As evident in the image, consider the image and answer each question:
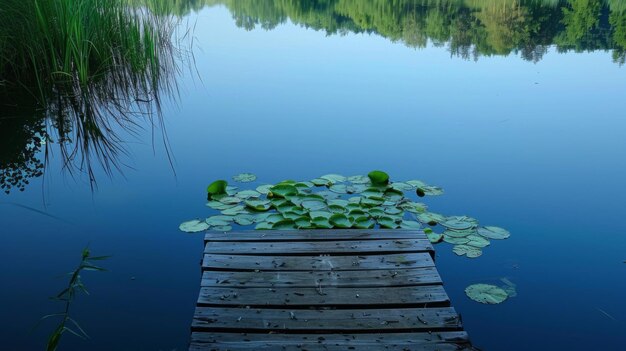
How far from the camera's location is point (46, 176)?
3.70 m

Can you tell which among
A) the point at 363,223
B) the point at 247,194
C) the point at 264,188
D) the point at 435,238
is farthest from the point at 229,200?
the point at 435,238

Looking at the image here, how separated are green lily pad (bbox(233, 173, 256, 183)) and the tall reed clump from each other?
866mm

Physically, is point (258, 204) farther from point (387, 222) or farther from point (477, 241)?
point (477, 241)

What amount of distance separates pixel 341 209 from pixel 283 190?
40 cm

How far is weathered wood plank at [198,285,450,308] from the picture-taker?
2209mm

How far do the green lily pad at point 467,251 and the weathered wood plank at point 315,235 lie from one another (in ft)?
0.84

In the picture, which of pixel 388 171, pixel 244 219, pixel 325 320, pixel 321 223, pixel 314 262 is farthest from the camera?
pixel 388 171

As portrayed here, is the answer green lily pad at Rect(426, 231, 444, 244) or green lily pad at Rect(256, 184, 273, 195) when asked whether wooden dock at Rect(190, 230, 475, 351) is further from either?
green lily pad at Rect(256, 184, 273, 195)

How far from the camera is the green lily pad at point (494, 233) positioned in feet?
9.97

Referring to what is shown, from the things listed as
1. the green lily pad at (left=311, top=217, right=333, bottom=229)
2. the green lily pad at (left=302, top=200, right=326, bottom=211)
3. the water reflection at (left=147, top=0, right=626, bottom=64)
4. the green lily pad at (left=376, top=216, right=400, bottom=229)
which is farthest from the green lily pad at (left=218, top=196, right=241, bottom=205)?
the water reflection at (left=147, top=0, right=626, bottom=64)

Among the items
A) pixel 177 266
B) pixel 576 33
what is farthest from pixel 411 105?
pixel 576 33

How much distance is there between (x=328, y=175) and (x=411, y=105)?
1952 millimetres

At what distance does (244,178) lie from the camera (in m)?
3.72

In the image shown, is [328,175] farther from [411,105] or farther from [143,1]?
[143,1]
